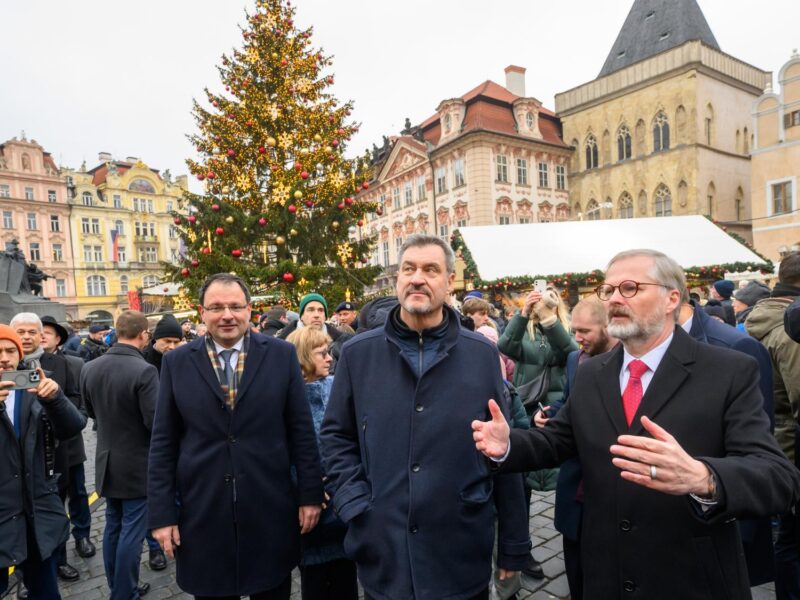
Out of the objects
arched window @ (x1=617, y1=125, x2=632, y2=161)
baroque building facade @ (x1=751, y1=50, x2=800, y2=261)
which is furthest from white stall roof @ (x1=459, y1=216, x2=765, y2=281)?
arched window @ (x1=617, y1=125, x2=632, y2=161)

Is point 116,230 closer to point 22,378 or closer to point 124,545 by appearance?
point 124,545

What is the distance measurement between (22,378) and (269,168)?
27.8ft

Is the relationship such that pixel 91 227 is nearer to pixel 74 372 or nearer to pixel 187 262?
pixel 187 262

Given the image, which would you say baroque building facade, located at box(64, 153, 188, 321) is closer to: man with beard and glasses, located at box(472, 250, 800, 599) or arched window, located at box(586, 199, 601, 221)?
arched window, located at box(586, 199, 601, 221)

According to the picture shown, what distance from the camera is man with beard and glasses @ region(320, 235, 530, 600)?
1.99 m

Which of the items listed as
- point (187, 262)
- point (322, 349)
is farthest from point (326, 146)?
point (322, 349)

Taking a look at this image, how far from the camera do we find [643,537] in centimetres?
175

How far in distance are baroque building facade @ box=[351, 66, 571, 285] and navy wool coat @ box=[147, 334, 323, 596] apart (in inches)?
1065

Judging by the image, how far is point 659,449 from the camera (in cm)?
145

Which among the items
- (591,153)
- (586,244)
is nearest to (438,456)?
(586,244)

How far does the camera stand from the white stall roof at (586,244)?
16.5m

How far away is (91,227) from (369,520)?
207ft

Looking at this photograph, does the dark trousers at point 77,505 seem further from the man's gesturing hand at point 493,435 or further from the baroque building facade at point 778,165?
the baroque building facade at point 778,165

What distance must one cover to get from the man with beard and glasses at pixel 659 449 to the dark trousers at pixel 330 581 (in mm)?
1493
